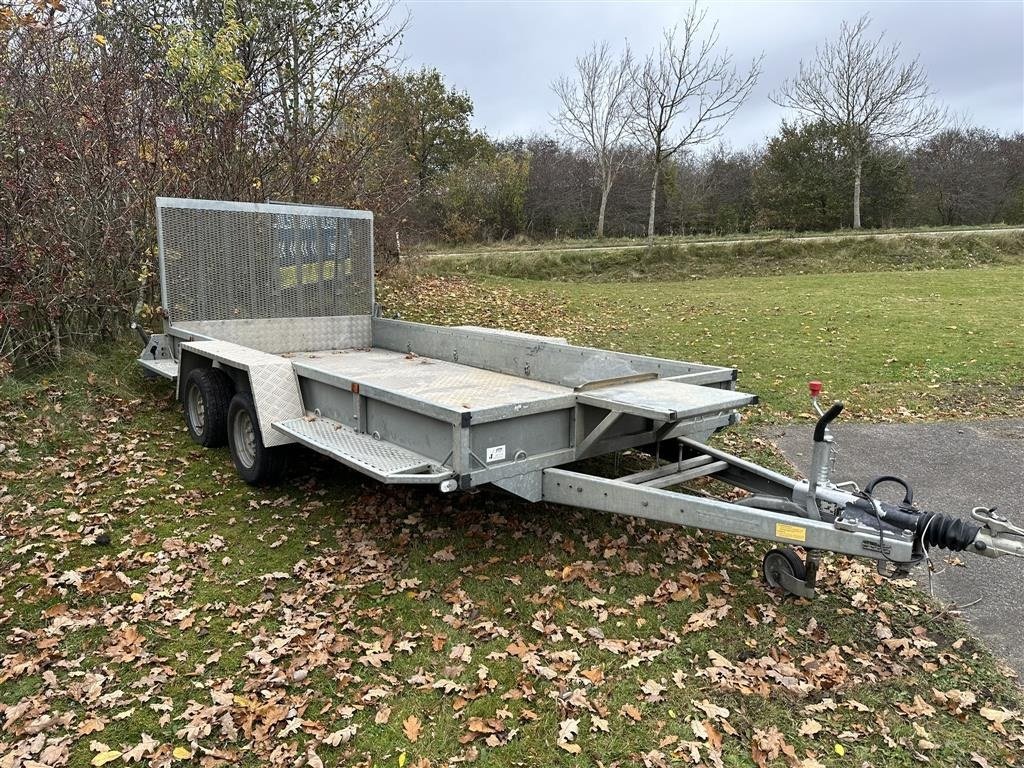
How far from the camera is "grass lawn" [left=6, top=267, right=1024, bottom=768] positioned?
3020mm

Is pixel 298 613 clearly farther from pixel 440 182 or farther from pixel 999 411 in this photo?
pixel 440 182

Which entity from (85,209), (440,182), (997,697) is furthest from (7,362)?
(440,182)

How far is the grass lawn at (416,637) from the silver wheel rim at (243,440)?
0.26 meters

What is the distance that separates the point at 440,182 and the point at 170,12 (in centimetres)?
2018

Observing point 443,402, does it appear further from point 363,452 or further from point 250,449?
point 250,449

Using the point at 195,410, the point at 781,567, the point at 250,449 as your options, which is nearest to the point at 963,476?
the point at 781,567

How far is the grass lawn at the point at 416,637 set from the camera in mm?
3020

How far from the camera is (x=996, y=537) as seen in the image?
3049 mm

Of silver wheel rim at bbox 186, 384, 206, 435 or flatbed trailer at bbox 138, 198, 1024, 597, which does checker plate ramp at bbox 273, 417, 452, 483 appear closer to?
flatbed trailer at bbox 138, 198, 1024, 597

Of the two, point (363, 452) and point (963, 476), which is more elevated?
point (363, 452)

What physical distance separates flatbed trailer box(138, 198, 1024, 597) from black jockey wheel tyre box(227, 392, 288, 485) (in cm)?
2

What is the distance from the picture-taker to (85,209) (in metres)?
Answer: 8.20

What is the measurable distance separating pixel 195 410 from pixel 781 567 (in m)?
4.86

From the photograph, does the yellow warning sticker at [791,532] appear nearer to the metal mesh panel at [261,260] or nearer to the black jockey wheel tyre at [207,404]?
the black jockey wheel tyre at [207,404]
